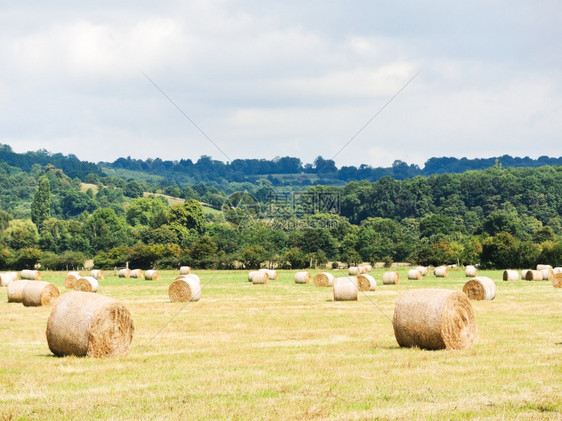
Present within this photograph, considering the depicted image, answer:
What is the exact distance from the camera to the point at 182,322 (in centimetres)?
2642

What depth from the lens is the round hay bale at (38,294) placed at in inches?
1385

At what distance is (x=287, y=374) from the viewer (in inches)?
590

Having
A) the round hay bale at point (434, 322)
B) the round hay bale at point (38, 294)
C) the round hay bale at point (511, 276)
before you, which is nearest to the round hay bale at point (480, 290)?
the round hay bale at point (434, 322)

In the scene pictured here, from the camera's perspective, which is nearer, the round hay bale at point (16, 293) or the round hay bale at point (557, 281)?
the round hay bale at point (16, 293)

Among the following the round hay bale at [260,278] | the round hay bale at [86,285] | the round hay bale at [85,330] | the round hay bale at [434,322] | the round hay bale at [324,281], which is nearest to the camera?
the round hay bale at [85,330]

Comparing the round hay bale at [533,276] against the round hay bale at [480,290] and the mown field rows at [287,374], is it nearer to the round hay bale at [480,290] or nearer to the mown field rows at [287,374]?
the round hay bale at [480,290]

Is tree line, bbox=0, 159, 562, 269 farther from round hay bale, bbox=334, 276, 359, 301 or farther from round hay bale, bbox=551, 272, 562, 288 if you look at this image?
round hay bale, bbox=551, 272, 562, 288

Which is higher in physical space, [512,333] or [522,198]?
[522,198]

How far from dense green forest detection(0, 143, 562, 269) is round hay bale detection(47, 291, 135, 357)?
34.8m

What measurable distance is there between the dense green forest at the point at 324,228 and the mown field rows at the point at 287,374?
30.7 m

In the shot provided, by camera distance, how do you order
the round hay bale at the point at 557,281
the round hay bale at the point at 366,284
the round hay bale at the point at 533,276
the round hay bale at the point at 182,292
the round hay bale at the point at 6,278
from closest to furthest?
1. the round hay bale at the point at 182,292
2. the round hay bale at the point at 366,284
3. the round hay bale at the point at 557,281
4. the round hay bale at the point at 6,278
5. the round hay bale at the point at 533,276

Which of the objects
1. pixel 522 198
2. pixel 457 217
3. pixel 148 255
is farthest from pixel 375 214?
pixel 522 198

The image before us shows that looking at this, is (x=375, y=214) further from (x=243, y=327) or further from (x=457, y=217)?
(x=243, y=327)

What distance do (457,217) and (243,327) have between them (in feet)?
443
